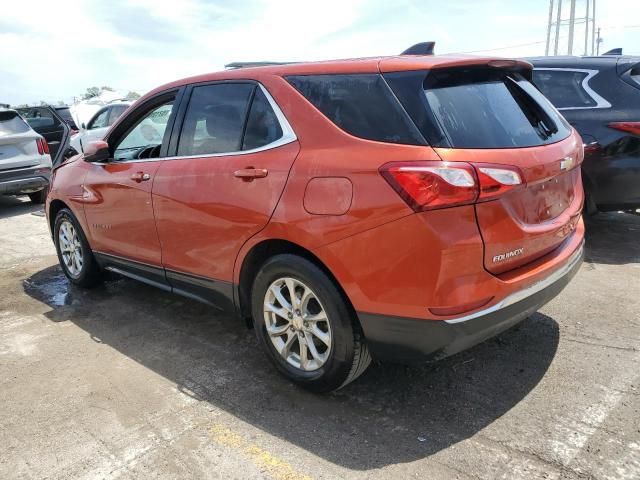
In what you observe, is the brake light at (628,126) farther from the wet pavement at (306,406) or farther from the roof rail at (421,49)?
the roof rail at (421,49)

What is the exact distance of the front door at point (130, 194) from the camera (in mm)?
3822

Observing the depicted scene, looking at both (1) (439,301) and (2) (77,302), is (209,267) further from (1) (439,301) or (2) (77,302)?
(2) (77,302)

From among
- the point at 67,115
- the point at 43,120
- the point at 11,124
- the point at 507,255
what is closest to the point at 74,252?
the point at 507,255

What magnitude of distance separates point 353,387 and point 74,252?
3175mm

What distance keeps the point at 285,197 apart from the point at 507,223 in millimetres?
1083

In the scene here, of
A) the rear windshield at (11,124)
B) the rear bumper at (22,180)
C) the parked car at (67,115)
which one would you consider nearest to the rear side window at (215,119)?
the rear bumper at (22,180)

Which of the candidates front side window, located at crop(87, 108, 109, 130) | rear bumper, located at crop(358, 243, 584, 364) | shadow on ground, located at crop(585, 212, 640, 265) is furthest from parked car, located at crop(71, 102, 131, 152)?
rear bumper, located at crop(358, 243, 584, 364)

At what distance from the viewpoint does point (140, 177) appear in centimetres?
381

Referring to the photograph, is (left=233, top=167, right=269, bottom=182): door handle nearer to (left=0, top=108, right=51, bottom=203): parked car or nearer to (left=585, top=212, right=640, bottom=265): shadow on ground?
(left=585, top=212, right=640, bottom=265): shadow on ground

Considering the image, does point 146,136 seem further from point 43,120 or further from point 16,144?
point 43,120

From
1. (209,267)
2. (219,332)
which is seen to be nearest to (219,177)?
(209,267)

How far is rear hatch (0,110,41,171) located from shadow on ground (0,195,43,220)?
77 cm

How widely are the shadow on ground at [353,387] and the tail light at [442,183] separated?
3.61ft

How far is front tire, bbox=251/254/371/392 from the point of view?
2.69m
